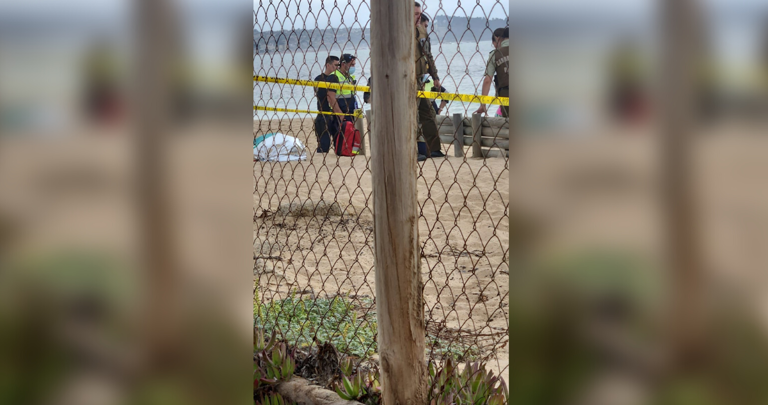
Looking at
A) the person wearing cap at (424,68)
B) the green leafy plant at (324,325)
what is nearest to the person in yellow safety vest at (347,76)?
the person wearing cap at (424,68)

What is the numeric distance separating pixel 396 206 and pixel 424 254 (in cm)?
339

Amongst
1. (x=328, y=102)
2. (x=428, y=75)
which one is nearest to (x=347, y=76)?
(x=428, y=75)

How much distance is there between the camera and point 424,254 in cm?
542

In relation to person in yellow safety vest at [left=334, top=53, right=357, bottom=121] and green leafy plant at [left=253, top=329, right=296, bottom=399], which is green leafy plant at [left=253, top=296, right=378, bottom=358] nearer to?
green leafy plant at [left=253, top=329, right=296, bottom=399]

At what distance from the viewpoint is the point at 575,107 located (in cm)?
65

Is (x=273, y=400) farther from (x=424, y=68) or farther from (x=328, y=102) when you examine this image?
(x=328, y=102)

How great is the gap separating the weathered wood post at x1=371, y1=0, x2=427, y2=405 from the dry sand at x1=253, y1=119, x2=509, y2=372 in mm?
559

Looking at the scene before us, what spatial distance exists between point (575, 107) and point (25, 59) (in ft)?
1.66

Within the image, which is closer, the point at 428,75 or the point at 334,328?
the point at 334,328

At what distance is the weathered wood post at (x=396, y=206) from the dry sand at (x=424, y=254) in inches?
22.0

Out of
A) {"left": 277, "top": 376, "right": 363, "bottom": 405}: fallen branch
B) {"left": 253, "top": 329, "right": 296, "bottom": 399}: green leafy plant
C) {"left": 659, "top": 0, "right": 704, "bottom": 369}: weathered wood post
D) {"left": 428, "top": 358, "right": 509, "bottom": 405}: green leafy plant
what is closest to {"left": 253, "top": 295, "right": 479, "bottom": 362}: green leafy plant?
{"left": 253, "top": 329, "right": 296, "bottom": 399}: green leafy plant

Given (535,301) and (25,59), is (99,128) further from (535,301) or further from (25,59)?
(535,301)

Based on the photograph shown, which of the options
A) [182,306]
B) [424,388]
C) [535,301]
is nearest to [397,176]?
[424,388]

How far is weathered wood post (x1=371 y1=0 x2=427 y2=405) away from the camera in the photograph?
6.51ft
